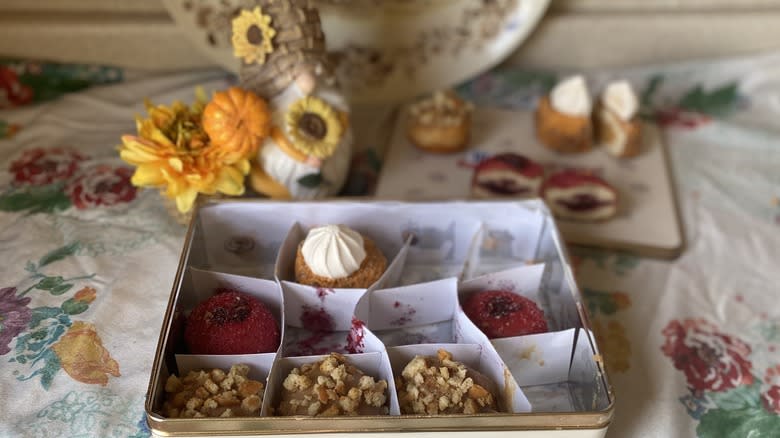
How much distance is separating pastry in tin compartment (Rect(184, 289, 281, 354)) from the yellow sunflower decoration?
322 millimetres

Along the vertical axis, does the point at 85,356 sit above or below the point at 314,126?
below

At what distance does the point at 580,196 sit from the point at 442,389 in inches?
18.2

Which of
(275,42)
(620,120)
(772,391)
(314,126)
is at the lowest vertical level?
(772,391)

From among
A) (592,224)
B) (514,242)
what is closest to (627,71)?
(592,224)

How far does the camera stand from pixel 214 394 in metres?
0.70

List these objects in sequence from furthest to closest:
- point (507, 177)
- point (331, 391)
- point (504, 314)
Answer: point (507, 177) < point (504, 314) < point (331, 391)

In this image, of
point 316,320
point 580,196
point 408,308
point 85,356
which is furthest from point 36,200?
point 580,196

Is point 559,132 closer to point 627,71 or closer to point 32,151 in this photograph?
point 627,71

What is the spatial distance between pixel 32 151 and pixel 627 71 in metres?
1.03

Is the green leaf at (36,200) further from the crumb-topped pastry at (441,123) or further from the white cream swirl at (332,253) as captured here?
the crumb-topped pastry at (441,123)

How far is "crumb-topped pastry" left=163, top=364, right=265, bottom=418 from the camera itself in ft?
2.23

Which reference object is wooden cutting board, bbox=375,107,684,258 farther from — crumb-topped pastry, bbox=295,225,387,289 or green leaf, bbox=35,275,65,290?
green leaf, bbox=35,275,65,290

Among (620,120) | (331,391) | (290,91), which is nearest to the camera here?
(331,391)

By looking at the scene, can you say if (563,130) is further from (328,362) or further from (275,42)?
(328,362)
